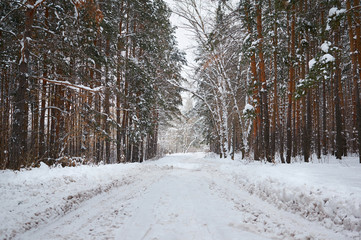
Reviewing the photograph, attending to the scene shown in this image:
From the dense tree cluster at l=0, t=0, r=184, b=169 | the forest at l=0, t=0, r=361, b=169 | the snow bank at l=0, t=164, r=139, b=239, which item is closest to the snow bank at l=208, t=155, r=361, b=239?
the forest at l=0, t=0, r=361, b=169

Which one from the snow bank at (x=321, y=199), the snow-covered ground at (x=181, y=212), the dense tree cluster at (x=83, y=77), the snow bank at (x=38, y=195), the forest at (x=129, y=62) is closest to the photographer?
the snow-covered ground at (x=181, y=212)

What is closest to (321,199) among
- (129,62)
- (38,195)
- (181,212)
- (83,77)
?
(181,212)

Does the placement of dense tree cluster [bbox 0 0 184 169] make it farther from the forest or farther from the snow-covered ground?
the snow-covered ground

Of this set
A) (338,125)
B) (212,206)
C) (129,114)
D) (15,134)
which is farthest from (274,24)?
(15,134)

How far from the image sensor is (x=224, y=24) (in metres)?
10.5

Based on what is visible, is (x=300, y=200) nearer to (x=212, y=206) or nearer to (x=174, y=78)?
(x=212, y=206)

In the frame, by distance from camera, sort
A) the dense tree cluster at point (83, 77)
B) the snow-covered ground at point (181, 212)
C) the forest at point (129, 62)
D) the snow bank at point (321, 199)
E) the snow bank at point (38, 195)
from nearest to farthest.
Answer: the snow-covered ground at point (181, 212) → the snow bank at point (321, 199) → the snow bank at point (38, 195) → the forest at point (129, 62) → the dense tree cluster at point (83, 77)

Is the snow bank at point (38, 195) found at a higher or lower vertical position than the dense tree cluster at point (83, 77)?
lower

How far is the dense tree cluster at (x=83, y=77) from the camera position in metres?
8.30

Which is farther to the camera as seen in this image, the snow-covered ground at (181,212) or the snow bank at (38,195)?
the snow bank at (38,195)

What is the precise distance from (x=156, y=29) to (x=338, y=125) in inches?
614

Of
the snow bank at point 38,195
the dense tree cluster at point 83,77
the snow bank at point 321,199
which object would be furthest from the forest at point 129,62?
the snow bank at point 321,199

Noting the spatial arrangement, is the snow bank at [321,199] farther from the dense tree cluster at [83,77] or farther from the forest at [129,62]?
the dense tree cluster at [83,77]

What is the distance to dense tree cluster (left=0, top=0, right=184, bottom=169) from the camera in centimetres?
830
